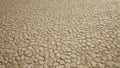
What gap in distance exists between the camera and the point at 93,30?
2367 millimetres

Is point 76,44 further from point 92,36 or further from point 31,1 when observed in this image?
point 31,1

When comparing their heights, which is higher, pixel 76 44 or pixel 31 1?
pixel 31 1

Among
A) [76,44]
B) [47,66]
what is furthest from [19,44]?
[76,44]

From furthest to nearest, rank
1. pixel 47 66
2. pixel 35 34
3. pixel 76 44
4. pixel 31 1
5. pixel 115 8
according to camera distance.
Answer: pixel 31 1
pixel 115 8
pixel 35 34
pixel 76 44
pixel 47 66

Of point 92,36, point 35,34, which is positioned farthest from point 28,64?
point 92,36

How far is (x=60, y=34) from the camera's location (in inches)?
91.4

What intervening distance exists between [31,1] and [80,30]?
1690 mm

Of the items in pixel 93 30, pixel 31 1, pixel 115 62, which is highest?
pixel 31 1

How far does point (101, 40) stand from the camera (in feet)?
7.08

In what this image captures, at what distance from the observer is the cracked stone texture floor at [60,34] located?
6.16 ft

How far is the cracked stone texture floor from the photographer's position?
1879 millimetres

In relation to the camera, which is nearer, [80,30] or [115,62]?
[115,62]

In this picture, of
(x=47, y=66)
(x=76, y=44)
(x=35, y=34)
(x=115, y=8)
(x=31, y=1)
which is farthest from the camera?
(x=31, y=1)

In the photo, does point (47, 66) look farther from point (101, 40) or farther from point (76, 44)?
point (101, 40)
